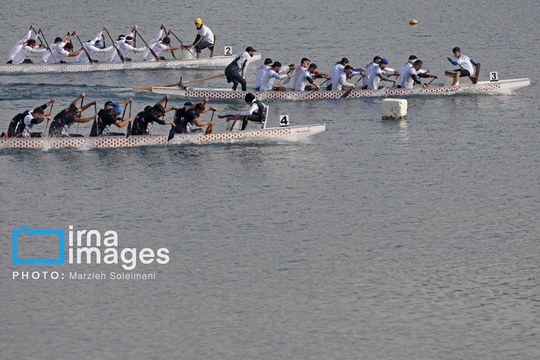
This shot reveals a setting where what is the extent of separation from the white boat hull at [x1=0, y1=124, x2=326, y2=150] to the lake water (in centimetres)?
28

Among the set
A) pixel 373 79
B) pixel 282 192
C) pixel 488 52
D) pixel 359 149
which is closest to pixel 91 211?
pixel 282 192

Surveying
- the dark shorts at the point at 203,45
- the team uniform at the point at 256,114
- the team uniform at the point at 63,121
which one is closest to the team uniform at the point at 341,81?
the team uniform at the point at 256,114

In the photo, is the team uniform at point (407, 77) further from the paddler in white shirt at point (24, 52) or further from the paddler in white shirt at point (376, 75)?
the paddler in white shirt at point (24, 52)

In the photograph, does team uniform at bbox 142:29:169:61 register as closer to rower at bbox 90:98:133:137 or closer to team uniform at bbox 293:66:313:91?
team uniform at bbox 293:66:313:91

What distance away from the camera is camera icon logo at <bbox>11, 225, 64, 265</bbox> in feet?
96.8

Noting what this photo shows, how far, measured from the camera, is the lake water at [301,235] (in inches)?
989

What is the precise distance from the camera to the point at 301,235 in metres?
31.5

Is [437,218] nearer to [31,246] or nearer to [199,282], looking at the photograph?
[199,282]

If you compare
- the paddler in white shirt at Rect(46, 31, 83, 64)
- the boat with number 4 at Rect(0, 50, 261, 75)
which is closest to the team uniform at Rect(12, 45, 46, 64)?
the boat with number 4 at Rect(0, 50, 261, 75)

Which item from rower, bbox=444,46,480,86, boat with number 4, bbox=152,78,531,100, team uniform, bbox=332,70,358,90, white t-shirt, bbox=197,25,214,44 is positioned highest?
white t-shirt, bbox=197,25,214,44

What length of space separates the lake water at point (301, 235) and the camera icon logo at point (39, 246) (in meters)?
0.23

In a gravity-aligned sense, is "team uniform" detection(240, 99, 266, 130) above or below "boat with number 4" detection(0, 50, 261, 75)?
below

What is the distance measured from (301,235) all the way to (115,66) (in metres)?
27.6

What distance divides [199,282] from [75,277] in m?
2.98
